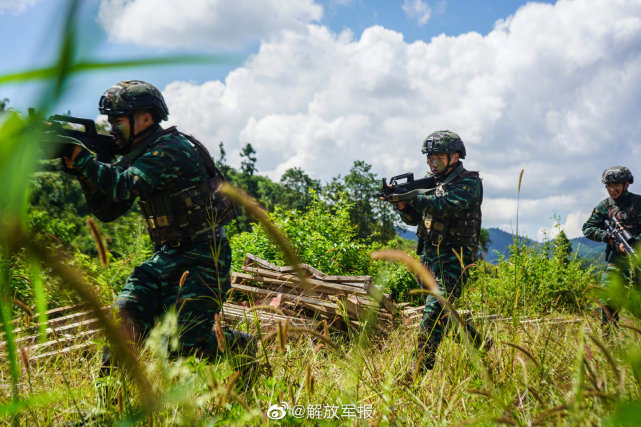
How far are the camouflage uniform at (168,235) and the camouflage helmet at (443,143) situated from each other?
2418mm

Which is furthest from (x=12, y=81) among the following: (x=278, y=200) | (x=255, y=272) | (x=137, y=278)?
(x=278, y=200)

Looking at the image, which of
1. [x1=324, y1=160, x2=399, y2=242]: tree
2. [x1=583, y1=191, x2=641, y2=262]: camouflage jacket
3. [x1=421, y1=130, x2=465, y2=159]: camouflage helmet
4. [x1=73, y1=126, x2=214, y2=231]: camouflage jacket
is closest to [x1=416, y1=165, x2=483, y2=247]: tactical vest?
[x1=421, y1=130, x2=465, y2=159]: camouflage helmet

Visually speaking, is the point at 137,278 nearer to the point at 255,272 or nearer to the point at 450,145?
the point at 255,272

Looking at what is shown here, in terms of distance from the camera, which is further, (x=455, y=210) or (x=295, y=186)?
(x=295, y=186)

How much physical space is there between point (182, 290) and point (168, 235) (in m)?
0.43

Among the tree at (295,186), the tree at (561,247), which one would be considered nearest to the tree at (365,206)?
the tree at (295,186)

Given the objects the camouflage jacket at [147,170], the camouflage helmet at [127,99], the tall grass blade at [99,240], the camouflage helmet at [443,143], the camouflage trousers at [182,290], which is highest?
the camouflage helmet at [127,99]

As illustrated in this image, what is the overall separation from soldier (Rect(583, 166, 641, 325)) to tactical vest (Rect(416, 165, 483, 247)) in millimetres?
2614

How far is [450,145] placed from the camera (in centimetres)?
454

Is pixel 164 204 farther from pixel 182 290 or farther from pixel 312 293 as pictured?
pixel 312 293

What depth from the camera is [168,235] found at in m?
3.16

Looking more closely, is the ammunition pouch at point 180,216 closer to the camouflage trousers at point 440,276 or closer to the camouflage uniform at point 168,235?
the camouflage uniform at point 168,235

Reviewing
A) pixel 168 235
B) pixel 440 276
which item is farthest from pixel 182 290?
pixel 440 276

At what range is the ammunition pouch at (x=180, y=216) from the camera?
3.16m
